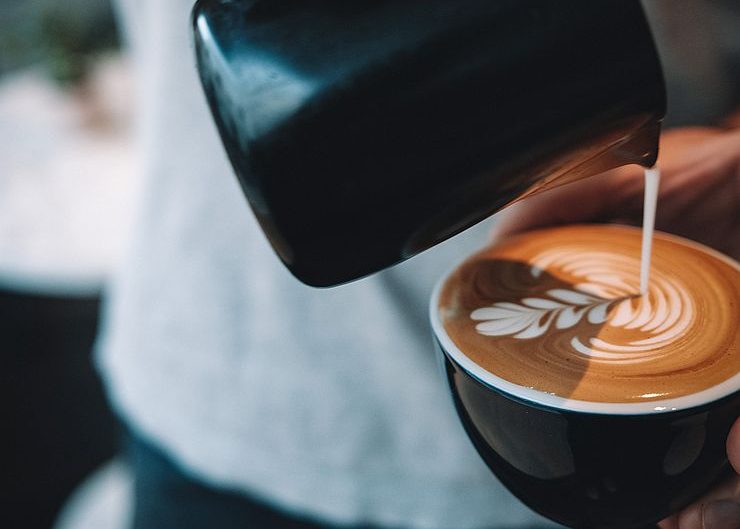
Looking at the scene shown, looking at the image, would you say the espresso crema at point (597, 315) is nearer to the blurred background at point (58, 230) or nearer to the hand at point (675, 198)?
the hand at point (675, 198)

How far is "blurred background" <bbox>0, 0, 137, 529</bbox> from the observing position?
4.80 feet

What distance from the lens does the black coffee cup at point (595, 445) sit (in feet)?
1.44

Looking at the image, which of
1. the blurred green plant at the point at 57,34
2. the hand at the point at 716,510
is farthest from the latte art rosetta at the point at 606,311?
the blurred green plant at the point at 57,34

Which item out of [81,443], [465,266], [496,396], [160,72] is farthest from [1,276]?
[496,396]

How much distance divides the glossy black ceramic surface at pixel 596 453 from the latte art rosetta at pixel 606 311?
0.06m

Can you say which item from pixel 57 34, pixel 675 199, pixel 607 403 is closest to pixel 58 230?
pixel 57 34

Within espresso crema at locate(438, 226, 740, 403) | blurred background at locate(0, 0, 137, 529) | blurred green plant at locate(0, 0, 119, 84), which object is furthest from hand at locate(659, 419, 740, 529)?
blurred green plant at locate(0, 0, 119, 84)

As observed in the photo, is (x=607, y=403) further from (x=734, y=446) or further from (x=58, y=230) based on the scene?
(x=58, y=230)

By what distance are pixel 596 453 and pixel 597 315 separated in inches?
4.7

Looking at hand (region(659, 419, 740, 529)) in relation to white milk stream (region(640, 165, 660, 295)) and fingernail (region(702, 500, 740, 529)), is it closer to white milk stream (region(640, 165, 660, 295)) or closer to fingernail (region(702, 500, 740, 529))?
fingernail (region(702, 500, 740, 529))

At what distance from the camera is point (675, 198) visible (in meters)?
0.71

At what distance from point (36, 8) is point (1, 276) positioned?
1098 millimetres

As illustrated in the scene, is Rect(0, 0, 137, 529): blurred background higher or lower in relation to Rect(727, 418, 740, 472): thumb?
lower

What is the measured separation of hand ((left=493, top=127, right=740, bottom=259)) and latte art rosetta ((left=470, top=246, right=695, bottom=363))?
0.32ft
